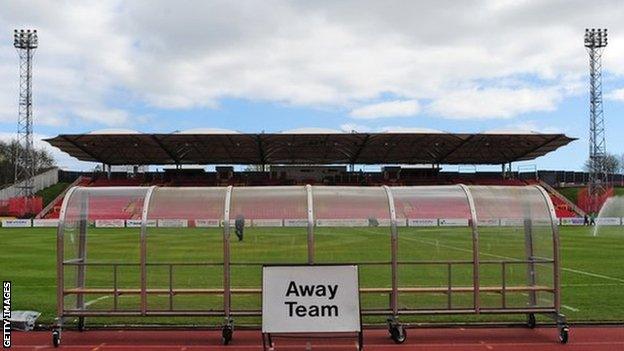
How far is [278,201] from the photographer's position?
10797 mm

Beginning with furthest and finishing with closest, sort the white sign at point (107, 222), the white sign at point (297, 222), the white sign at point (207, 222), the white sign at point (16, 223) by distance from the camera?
the white sign at point (16, 223)
the white sign at point (107, 222)
the white sign at point (207, 222)
the white sign at point (297, 222)

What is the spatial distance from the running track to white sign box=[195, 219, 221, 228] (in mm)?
1770

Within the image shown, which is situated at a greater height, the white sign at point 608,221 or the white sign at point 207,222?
the white sign at point 207,222

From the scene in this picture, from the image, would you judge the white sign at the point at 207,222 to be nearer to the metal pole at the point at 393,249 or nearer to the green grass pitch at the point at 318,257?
the green grass pitch at the point at 318,257

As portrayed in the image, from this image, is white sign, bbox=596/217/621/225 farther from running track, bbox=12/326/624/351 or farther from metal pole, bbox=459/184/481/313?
metal pole, bbox=459/184/481/313

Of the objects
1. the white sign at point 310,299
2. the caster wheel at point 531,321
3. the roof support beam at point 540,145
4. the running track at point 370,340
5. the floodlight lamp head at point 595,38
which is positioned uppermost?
the floodlight lamp head at point 595,38

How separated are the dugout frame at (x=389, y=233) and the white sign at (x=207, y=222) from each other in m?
0.17

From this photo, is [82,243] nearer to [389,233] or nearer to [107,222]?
[389,233]

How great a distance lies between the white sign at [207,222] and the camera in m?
10.8

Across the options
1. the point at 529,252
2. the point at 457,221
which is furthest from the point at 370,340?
the point at 529,252

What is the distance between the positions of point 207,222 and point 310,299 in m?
2.81

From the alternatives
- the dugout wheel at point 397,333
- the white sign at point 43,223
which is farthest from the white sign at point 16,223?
the dugout wheel at point 397,333

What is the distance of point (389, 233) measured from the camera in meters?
11.0

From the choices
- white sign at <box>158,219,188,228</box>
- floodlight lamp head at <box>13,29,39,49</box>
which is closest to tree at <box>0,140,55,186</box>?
floodlight lamp head at <box>13,29,39,49</box>
